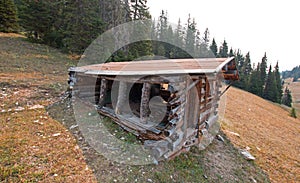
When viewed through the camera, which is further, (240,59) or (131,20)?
(240,59)

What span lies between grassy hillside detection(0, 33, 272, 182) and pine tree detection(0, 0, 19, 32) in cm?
1633

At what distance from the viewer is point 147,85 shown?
522cm

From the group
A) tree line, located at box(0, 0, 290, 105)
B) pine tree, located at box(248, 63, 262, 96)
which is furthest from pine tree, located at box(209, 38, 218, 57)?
tree line, located at box(0, 0, 290, 105)

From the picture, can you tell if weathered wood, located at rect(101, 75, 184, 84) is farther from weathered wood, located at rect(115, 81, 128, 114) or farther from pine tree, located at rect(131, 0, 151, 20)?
pine tree, located at rect(131, 0, 151, 20)

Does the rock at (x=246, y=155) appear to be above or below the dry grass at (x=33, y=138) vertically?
below

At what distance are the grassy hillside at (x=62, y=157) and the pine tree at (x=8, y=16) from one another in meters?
16.3

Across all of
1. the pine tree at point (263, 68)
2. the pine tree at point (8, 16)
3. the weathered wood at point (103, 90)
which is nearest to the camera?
the weathered wood at point (103, 90)

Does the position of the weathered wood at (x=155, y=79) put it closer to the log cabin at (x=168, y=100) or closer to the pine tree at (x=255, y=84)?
the log cabin at (x=168, y=100)

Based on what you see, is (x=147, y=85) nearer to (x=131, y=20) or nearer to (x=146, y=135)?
(x=146, y=135)

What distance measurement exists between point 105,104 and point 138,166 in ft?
12.5

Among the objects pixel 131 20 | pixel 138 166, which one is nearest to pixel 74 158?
pixel 138 166

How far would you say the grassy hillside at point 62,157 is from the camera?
388 cm

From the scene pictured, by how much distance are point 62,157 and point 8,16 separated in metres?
23.4

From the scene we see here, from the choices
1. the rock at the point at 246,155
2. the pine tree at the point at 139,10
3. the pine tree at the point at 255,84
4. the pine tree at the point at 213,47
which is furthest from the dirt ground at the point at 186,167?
the pine tree at the point at 213,47
